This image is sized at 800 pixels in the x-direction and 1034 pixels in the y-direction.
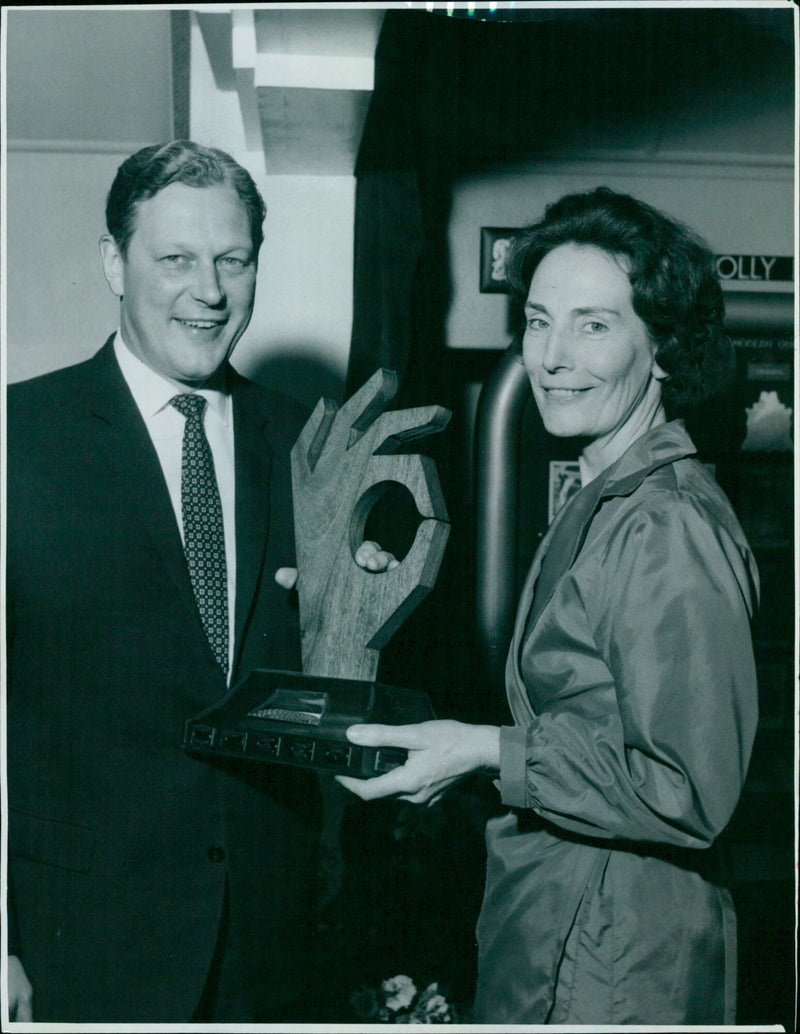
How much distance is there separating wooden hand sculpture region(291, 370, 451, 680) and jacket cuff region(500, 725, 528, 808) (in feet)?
0.82

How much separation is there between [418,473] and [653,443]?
0.38 metres

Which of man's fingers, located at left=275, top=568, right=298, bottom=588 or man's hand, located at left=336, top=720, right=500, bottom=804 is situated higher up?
man's fingers, located at left=275, top=568, right=298, bottom=588

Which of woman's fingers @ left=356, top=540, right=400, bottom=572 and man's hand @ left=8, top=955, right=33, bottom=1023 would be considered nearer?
woman's fingers @ left=356, top=540, right=400, bottom=572

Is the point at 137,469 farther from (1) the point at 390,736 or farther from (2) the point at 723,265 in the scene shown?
(2) the point at 723,265

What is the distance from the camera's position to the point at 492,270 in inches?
80.4

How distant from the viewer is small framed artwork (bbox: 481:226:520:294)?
2.03 meters

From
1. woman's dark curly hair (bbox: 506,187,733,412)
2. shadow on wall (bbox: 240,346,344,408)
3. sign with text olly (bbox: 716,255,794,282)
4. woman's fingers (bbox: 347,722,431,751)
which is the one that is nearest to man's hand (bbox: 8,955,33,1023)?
woman's fingers (bbox: 347,722,431,751)

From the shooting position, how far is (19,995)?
171cm

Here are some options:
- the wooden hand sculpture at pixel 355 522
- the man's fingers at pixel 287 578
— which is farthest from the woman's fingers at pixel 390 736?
the man's fingers at pixel 287 578

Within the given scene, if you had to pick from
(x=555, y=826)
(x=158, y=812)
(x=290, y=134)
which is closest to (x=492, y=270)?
Answer: (x=290, y=134)

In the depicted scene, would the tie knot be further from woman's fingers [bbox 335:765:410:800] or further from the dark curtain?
woman's fingers [bbox 335:765:410:800]

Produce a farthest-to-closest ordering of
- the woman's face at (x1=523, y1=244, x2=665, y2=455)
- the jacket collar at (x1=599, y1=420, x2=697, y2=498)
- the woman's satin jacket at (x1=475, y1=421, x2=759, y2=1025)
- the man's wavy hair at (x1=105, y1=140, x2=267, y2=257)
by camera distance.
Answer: the man's wavy hair at (x1=105, y1=140, x2=267, y2=257) < the woman's face at (x1=523, y1=244, x2=665, y2=455) < the jacket collar at (x1=599, y1=420, x2=697, y2=498) < the woman's satin jacket at (x1=475, y1=421, x2=759, y2=1025)

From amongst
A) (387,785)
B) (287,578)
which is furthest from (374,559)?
(387,785)

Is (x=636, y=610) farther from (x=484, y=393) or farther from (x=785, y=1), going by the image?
(x=785, y=1)
